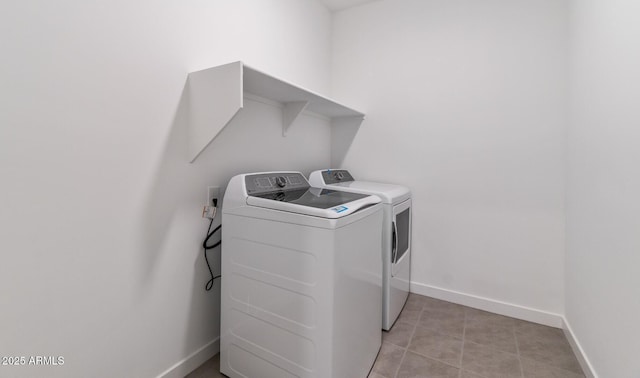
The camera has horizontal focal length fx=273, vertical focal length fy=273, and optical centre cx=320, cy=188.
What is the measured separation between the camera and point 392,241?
1887mm

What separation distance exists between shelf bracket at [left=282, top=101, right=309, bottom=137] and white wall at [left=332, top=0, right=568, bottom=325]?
2.69 feet

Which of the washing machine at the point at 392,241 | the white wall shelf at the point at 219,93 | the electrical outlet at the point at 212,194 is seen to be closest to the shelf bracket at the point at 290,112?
the white wall shelf at the point at 219,93

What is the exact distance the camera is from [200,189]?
5.03 feet

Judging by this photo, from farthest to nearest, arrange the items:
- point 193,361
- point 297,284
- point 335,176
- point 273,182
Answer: point 335,176
point 273,182
point 193,361
point 297,284

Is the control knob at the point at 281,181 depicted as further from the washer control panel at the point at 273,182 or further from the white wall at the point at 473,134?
the white wall at the point at 473,134

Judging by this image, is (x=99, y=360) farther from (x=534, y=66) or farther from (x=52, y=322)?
(x=534, y=66)

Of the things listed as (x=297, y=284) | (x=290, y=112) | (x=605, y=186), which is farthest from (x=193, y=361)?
(x=605, y=186)

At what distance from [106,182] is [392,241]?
1625 millimetres

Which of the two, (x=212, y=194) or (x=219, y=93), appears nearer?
(x=219, y=93)

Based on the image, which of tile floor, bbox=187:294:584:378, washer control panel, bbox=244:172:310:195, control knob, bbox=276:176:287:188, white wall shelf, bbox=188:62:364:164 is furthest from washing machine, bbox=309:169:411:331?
white wall shelf, bbox=188:62:364:164

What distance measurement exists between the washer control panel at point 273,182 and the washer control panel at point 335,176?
317 mm

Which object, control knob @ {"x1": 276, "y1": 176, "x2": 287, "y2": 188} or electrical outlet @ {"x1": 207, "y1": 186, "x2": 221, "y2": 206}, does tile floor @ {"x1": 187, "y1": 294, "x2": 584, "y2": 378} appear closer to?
electrical outlet @ {"x1": 207, "y1": 186, "x2": 221, "y2": 206}

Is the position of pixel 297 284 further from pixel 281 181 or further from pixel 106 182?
pixel 106 182

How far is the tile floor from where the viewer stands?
4.99ft
